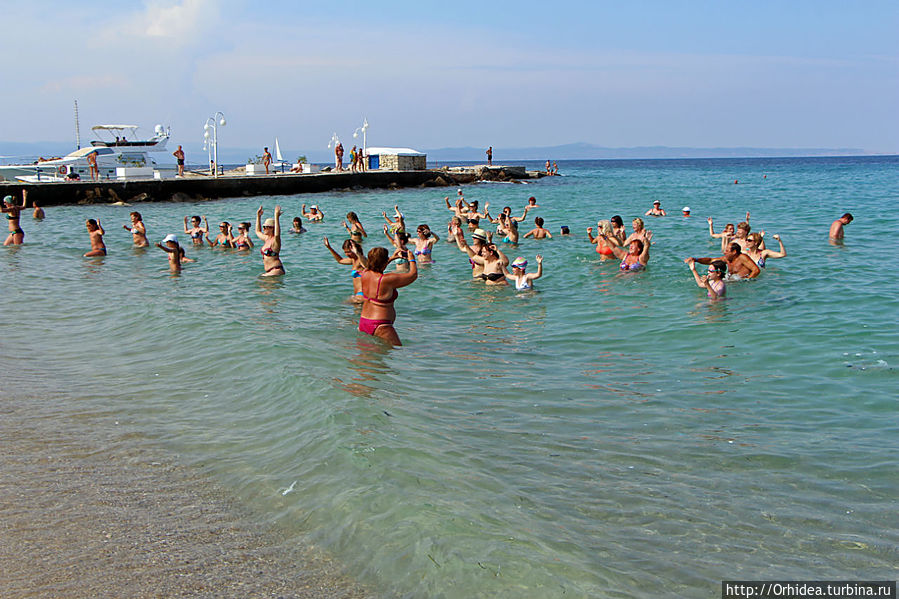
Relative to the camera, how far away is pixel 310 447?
5594mm

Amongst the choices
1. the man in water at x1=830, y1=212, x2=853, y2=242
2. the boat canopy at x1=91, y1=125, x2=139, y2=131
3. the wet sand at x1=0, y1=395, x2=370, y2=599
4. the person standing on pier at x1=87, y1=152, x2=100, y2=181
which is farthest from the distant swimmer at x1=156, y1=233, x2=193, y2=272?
the boat canopy at x1=91, y1=125, x2=139, y2=131

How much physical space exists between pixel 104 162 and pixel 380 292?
42.5m

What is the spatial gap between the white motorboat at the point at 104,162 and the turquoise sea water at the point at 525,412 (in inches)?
1116

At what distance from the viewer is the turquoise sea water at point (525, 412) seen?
4160 millimetres

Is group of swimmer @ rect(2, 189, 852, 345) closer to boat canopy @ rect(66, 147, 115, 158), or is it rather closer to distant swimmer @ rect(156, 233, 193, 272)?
distant swimmer @ rect(156, 233, 193, 272)

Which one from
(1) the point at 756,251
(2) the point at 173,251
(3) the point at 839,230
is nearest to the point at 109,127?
(2) the point at 173,251

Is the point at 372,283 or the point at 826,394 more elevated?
the point at 372,283

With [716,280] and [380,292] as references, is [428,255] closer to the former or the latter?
[716,280]

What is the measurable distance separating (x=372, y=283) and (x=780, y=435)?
4.43 meters

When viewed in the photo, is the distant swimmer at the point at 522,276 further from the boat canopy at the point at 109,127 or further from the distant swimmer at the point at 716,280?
the boat canopy at the point at 109,127

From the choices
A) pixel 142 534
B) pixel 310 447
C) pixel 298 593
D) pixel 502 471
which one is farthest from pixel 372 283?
pixel 298 593

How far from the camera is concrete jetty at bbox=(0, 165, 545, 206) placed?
103 feet

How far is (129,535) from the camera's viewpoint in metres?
4.26

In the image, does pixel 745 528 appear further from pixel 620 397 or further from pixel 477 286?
pixel 477 286
